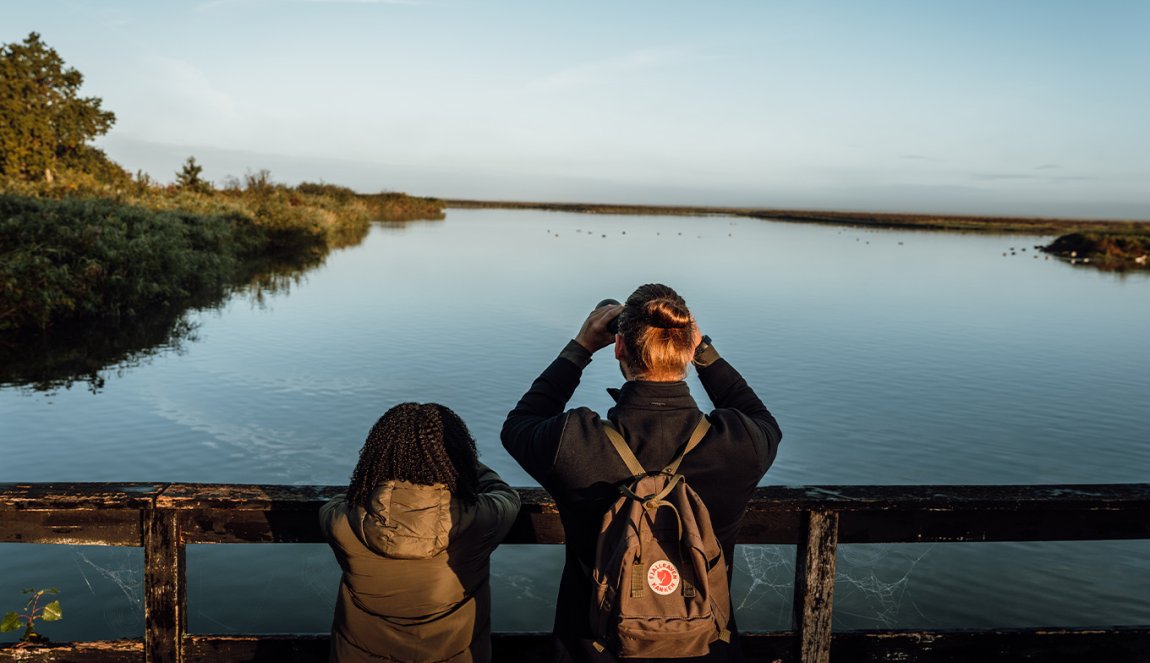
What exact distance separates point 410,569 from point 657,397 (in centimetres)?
86

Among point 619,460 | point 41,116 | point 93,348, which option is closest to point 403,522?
point 619,460

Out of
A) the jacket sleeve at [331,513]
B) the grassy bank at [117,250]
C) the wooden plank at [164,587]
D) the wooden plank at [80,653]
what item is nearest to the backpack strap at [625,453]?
the jacket sleeve at [331,513]

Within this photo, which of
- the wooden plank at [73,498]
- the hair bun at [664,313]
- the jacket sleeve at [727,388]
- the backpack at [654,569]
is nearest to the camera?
the backpack at [654,569]

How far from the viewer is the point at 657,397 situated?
2154mm

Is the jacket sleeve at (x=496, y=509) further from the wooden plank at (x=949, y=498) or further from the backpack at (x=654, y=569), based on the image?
the wooden plank at (x=949, y=498)

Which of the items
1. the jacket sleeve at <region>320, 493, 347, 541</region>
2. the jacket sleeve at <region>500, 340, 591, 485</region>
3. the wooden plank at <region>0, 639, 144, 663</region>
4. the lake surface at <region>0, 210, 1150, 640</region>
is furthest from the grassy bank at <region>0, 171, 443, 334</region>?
the jacket sleeve at <region>500, 340, 591, 485</region>

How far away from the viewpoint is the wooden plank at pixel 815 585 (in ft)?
8.79

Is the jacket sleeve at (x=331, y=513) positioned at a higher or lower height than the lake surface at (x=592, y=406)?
higher

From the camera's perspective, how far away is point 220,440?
10422 millimetres

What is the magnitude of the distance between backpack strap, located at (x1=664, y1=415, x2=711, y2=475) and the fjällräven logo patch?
229 mm

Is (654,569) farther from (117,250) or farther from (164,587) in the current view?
(117,250)

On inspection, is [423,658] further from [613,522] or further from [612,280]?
[612,280]

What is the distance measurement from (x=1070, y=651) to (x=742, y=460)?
173 centimetres

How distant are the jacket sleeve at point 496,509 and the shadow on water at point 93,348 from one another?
12.4m
